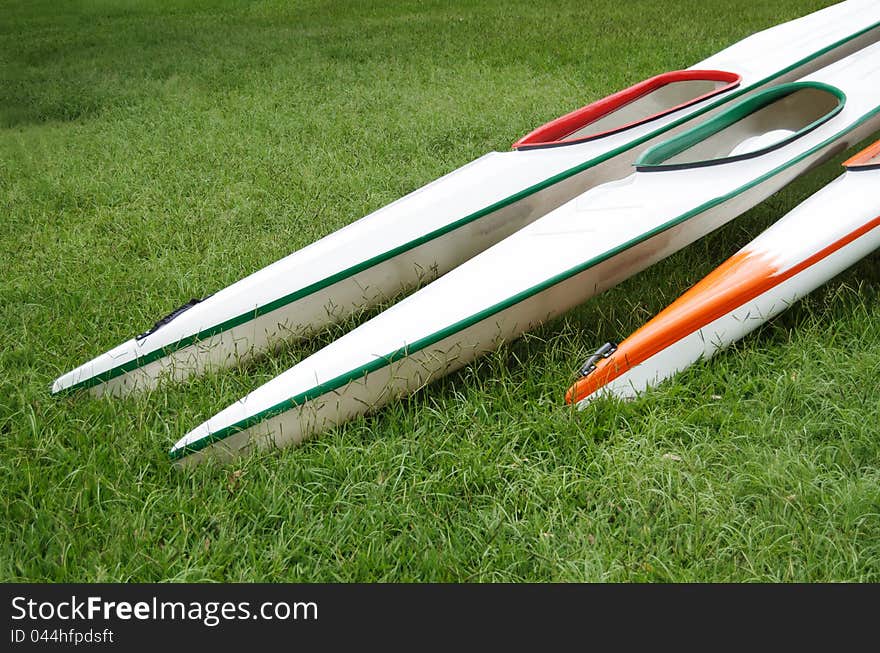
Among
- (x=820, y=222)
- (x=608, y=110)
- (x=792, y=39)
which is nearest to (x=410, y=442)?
(x=820, y=222)

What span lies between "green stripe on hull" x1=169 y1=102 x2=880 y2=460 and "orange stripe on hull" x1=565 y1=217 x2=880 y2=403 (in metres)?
0.24

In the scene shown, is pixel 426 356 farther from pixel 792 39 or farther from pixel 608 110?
pixel 792 39

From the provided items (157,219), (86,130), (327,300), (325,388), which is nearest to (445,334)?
(325,388)

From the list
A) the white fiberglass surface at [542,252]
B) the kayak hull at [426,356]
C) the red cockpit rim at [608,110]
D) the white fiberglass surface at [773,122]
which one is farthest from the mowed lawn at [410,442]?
the red cockpit rim at [608,110]

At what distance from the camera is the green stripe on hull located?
2445 mm

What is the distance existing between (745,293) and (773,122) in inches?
61.4

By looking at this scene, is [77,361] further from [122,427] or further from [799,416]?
[799,416]

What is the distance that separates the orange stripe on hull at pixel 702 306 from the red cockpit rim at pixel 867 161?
0.30m

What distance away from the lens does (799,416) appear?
2568mm

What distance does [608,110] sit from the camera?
3961 mm

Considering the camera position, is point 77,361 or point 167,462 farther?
point 77,361

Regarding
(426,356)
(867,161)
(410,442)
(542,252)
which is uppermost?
(867,161)

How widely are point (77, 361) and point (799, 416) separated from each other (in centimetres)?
252

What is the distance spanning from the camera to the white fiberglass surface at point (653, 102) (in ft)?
13.1
